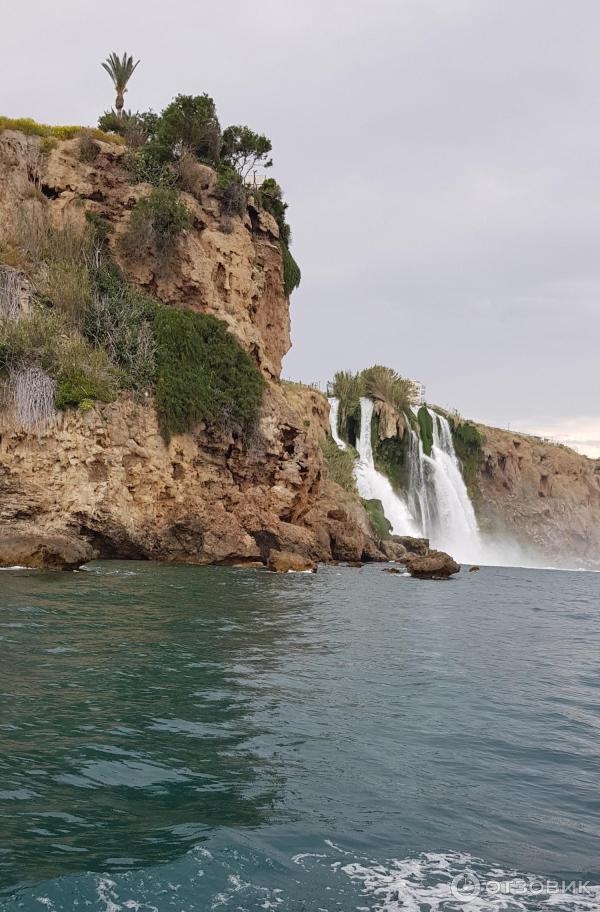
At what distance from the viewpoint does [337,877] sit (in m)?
3.82

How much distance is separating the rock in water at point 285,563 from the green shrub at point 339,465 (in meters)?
11.9

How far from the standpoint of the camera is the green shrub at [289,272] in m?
35.1

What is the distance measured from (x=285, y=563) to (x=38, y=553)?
8199mm

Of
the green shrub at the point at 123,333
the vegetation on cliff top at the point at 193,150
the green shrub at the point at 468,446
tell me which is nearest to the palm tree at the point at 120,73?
the vegetation on cliff top at the point at 193,150

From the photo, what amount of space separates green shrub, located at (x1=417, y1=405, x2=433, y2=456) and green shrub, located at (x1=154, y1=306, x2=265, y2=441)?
69.2 ft

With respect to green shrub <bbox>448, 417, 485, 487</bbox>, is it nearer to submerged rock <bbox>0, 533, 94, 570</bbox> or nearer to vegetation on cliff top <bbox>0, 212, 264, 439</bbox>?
vegetation on cliff top <bbox>0, 212, 264, 439</bbox>

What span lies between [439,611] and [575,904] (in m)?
12.4

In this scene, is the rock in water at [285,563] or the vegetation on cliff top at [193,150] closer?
the rock in water at [285,563]

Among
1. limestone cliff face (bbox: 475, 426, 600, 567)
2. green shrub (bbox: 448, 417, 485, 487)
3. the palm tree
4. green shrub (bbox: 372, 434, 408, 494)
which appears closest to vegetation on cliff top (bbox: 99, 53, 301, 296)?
the palm tree

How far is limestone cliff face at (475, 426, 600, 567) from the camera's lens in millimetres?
56913

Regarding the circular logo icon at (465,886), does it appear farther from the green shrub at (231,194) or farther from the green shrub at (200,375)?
the green shrub at (231,194)

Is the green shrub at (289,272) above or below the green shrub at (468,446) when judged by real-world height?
above

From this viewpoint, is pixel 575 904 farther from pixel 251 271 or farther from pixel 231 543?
pixel 251 271

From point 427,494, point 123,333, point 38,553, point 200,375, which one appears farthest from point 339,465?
Result: point 38,553
